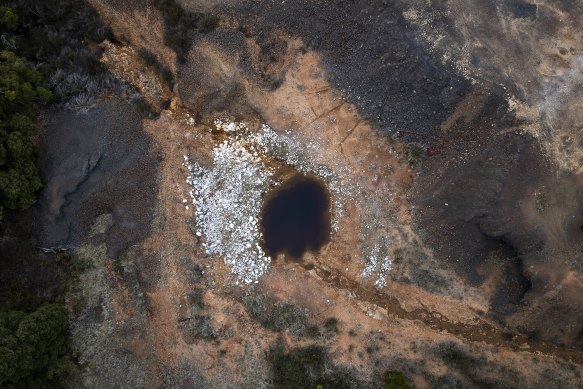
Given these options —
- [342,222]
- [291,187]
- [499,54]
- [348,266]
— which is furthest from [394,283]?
[499,54]

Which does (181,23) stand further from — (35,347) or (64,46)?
(35,347)

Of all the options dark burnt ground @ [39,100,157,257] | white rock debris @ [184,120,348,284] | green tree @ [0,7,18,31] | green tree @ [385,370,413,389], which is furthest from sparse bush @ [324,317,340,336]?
green tree @ [0,7,18,31]

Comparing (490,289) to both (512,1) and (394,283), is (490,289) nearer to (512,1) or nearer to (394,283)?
(394,283)

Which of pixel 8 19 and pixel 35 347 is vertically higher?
pixel 8 19

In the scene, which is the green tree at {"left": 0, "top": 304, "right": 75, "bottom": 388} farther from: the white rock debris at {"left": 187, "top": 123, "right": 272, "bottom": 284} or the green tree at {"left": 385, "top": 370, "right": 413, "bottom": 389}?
the green tree at {"left": 385, "top": 370, "right": 413, "bottom": 389}

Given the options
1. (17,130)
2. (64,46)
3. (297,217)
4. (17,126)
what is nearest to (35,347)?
(17,130)

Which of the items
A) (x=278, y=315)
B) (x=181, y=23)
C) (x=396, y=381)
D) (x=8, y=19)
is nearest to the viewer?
(x=396, y=381)

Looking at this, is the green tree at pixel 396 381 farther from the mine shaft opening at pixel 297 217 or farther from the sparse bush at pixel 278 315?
the mine shaft opening at pixel 297 217

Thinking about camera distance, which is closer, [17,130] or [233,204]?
[17,130]
